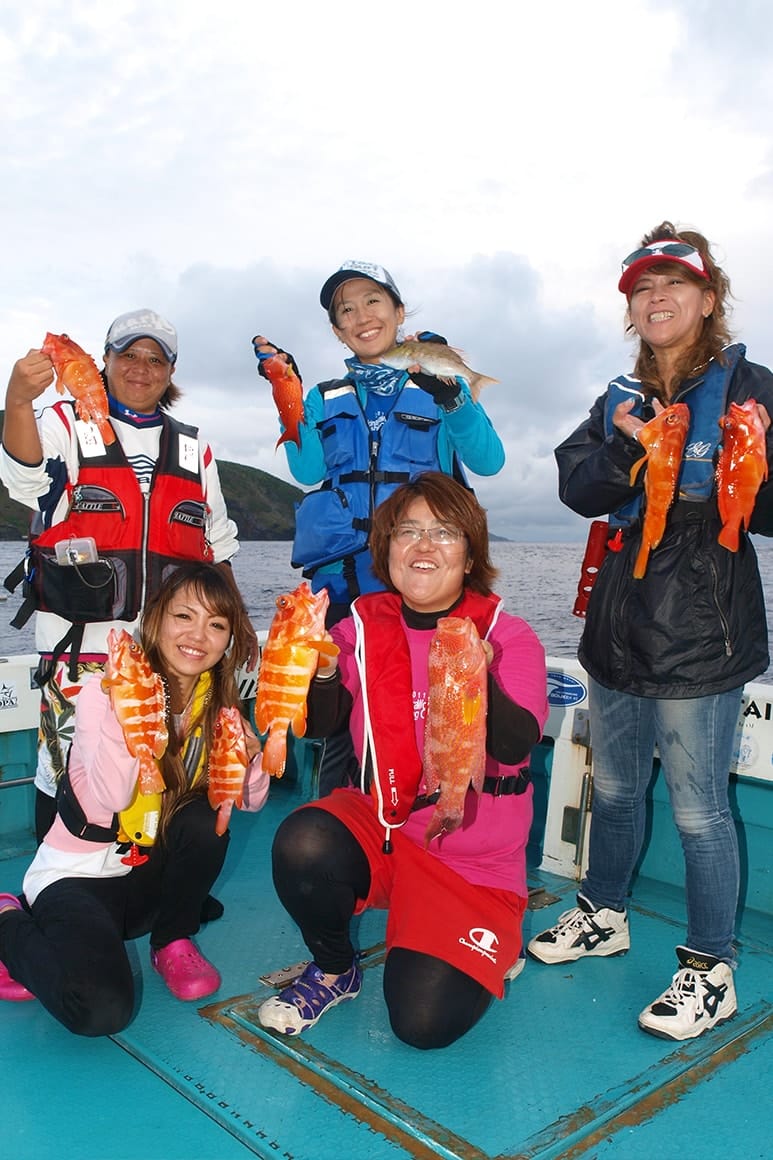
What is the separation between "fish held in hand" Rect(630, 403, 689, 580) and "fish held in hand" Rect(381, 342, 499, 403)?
3.18 ft

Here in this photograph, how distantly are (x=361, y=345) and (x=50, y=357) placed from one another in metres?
1.37

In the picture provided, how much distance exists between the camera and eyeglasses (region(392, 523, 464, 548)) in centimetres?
317

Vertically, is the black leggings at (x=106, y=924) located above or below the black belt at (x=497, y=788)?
below

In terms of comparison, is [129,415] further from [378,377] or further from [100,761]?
[100,761]

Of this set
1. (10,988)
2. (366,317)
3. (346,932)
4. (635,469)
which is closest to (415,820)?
(346,932)

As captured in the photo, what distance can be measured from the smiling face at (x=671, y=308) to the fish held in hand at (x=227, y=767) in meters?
2.18

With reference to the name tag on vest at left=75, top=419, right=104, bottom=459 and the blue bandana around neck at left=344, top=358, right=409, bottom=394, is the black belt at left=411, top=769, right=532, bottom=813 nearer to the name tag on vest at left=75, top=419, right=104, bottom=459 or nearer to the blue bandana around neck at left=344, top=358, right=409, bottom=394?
the blue bandana around neck at left=344, top=358, right=409, bottom=394

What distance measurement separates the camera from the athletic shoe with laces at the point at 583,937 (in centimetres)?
363

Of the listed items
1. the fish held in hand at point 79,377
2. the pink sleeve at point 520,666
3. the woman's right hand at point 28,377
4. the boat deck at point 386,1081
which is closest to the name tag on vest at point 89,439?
the fish held in hand at point 79,377

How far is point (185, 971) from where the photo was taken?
11.0 feet

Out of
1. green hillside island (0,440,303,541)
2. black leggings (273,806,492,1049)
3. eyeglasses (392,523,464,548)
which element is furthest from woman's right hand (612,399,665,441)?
green hillside island (0,440,303,541)

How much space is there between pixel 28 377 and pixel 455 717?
2.32 meters

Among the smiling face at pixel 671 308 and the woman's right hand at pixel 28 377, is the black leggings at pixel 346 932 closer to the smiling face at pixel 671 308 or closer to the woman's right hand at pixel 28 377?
the woman's right hand at pixel 28 377

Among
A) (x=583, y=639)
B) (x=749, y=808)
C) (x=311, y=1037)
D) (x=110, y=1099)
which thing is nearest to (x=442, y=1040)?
(x=311, y=1037)
